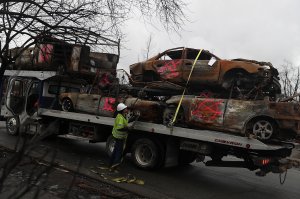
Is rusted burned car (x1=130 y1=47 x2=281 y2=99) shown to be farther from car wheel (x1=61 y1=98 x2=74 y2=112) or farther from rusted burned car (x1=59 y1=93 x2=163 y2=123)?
car wheel (x1=61 y1=98 x2=74 y2=112)

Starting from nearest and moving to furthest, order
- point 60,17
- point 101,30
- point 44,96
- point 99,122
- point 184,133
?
point 60,17 → point 101,30 → point 184,133 → point 99,122 → point 44,96

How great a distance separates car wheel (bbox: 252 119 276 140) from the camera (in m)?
7.69

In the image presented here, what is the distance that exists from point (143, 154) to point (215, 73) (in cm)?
252

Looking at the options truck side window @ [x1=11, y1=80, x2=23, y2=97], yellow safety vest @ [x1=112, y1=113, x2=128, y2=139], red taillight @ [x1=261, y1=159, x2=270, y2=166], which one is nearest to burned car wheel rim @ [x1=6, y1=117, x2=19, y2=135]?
truck side window @ [x1=11, y1=80, x2=23, y2=97]

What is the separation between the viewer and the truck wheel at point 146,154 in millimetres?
9250

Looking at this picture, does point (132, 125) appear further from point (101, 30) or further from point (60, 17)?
point (60, 17)

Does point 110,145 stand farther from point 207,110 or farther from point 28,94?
point 28,94

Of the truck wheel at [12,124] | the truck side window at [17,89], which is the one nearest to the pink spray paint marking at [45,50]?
the truck side window at [17,89]

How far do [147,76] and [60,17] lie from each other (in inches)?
158

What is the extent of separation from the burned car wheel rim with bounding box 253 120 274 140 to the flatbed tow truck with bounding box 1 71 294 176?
21 centimetres

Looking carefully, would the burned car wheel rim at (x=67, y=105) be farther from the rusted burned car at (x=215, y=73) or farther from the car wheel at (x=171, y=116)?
the car wheel at (x=171, y=116)

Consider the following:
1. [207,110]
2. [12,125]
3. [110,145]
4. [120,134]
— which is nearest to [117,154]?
[120,134]

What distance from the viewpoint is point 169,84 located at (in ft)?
33.1

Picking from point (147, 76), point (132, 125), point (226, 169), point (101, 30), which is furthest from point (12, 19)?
point (226, 169)
